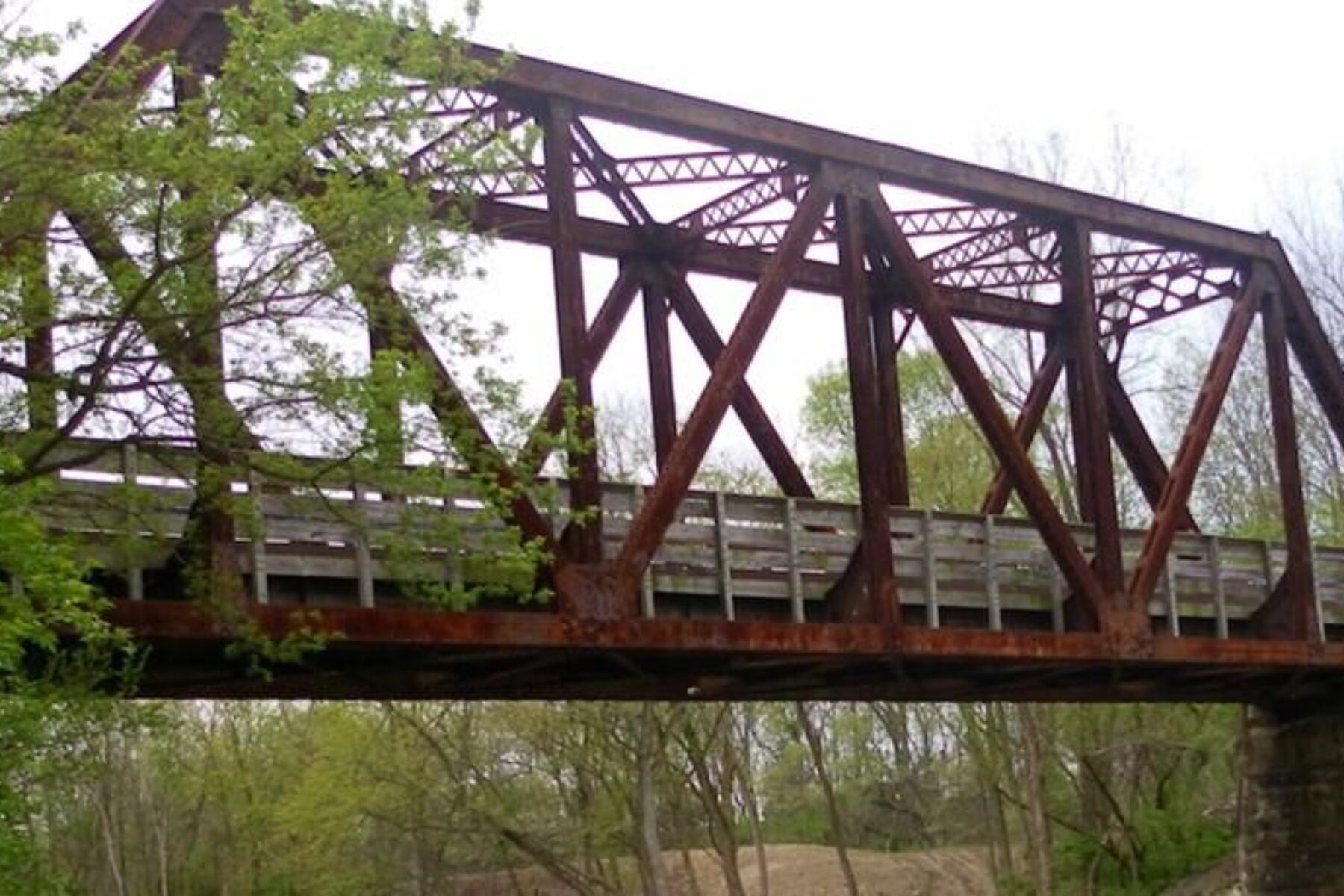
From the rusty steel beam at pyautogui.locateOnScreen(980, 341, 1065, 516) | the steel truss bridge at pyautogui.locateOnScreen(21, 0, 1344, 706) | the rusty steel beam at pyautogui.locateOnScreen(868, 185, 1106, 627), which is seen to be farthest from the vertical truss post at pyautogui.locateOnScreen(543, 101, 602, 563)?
the rusty steel beam at pyautogui.locateOnScreen(980, 341, 1065, 516)

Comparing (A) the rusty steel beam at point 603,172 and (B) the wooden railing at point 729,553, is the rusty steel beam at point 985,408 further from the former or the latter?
(A) the rusty steel beam at point 603,172

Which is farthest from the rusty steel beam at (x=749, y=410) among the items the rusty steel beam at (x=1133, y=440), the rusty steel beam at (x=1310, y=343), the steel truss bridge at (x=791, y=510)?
the rusty steel beam at (x=1310, y=343)

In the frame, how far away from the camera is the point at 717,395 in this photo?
1916 cm

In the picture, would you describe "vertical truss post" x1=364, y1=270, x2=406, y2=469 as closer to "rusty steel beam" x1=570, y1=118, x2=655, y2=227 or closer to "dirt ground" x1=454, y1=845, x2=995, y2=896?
"rusty steel beam" x1=570, y1=118, x2=655, y2=227

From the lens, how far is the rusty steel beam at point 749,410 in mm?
23031

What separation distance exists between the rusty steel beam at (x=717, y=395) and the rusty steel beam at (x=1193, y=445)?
5.91 metres

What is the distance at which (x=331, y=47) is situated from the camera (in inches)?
533

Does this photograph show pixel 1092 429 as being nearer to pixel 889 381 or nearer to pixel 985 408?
pixel 889 381

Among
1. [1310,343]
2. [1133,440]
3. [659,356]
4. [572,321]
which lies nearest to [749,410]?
[659,356]

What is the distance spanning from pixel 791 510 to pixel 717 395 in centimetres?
204

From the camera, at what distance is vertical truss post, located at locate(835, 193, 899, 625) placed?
20.8m

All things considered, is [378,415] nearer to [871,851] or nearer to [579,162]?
[579,162]

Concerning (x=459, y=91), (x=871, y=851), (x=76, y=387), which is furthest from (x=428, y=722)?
(x=76, y=387)

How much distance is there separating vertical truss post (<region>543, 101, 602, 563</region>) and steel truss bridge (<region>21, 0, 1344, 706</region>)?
30 millimetres
